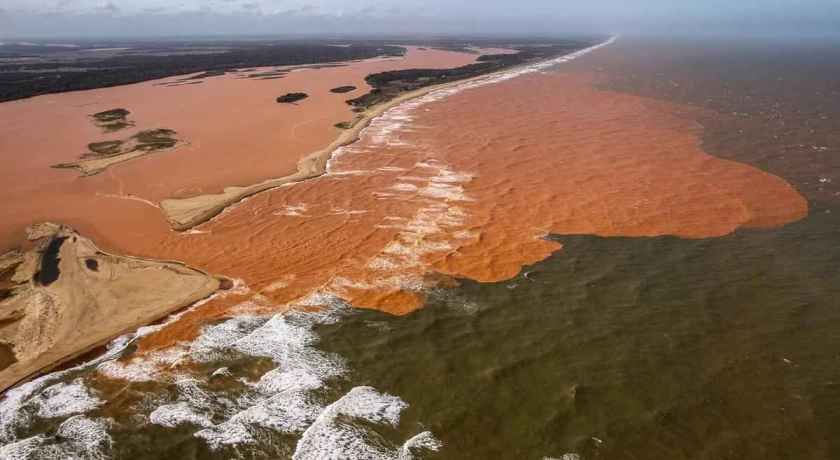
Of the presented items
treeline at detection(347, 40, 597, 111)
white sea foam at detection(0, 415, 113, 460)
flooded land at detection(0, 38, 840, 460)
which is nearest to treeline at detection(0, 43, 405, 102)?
treeline at detection(347, 40, 597, 111)

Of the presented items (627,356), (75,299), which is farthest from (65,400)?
(627,356)

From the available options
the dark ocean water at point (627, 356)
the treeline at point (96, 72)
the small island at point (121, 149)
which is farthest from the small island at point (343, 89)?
the dark ocean water at point (627, 356)

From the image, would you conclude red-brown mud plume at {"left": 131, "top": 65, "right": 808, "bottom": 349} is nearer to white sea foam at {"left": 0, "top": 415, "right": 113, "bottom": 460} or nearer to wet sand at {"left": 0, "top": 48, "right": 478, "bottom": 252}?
white sea foam at {"left": 0, "top": 415, "right": 113, "bottom": 460}

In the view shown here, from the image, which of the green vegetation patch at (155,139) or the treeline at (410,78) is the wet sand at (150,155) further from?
the treeline at (410,78)

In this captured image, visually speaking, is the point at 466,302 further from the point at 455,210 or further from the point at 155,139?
the point at 155,139

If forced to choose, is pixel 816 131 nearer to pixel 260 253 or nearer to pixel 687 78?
pixel 687 78

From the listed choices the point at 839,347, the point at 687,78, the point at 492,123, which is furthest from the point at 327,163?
the point at 687,78
